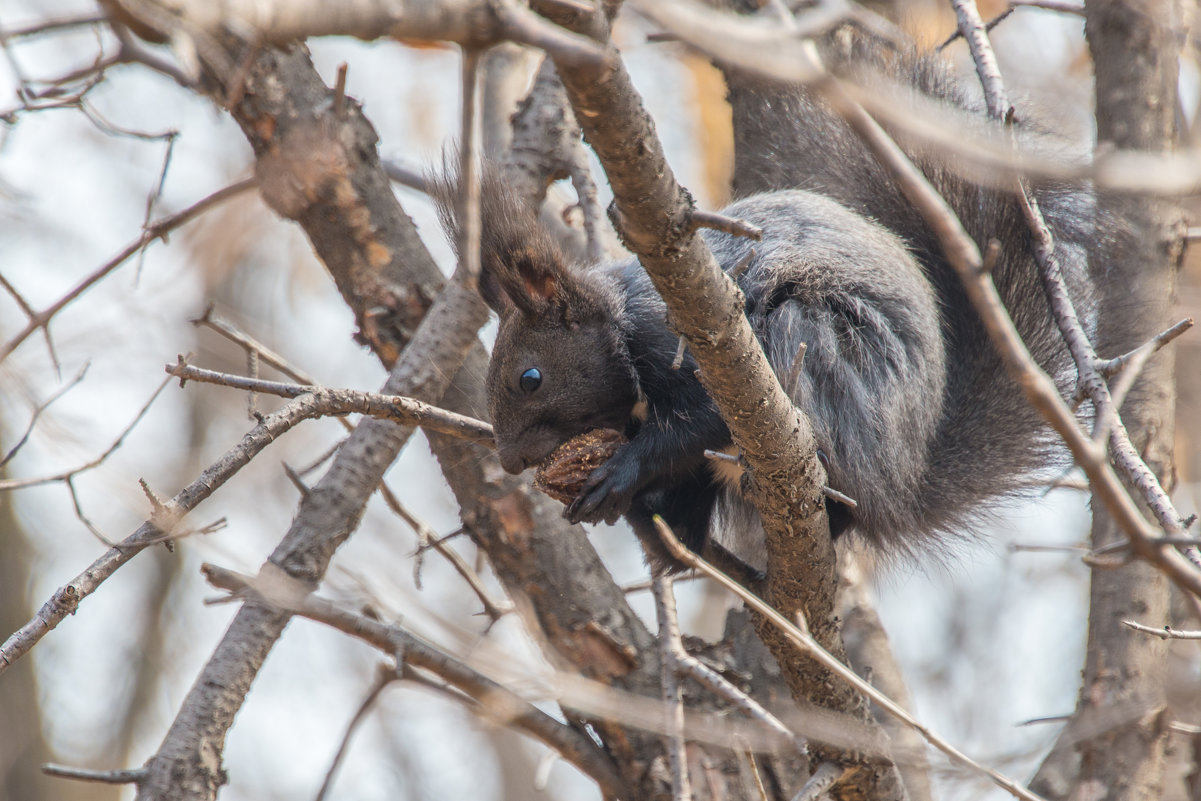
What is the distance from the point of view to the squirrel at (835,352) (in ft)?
8.62

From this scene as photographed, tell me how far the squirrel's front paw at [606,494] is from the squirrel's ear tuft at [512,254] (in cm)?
50

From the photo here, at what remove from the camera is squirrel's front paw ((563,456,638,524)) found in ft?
8.18

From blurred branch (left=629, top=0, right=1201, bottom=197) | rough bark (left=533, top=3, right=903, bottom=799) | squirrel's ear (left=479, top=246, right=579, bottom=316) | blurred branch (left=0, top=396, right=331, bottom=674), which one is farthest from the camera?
squirrel's ear (left=479, top=246, right=579, bottom=316)

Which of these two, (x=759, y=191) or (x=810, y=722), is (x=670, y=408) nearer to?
(x=810, y=722)

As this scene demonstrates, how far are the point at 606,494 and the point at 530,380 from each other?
0.45 metres

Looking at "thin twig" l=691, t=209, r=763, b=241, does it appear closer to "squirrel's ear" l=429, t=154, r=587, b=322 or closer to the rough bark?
the rough bark

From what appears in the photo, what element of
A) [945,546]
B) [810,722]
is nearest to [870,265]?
[945,546]

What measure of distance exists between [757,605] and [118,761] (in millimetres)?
5712

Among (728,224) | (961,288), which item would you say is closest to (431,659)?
(728,224)

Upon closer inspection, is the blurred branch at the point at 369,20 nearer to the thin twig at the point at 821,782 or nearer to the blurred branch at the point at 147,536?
the blurred branch at the point at 147,536

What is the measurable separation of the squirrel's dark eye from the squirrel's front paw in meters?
0.33

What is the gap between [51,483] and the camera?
6.86ft

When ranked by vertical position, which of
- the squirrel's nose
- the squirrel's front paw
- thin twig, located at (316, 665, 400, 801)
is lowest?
thin twig, located at (316, 665, 400, 801)

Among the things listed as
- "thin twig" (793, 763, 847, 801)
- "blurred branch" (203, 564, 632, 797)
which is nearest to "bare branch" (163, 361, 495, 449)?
"blurred branch" (203, 564, 632, 797)
